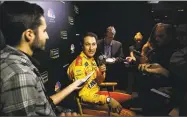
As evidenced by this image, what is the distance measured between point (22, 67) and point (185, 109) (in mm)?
2075

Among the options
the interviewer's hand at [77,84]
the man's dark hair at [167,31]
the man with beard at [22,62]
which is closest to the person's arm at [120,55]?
the man's dark hair at [167,31]

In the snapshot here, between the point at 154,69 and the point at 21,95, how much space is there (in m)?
1.68

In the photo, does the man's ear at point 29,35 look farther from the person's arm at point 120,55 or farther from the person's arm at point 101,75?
the person's arm at point 120,55

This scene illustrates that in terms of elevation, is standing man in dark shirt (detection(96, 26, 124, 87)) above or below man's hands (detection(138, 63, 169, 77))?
→ above

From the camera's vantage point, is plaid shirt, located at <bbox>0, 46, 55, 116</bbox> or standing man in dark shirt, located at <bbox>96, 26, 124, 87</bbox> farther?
standing man in dark shirt, located at <bbox>96, 26, 124, 87</bbox>

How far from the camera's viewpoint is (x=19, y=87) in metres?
2.55

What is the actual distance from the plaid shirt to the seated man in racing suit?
1.91 ft

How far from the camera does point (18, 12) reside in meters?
2.88

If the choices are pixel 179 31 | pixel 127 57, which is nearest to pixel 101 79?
pixel 127 57

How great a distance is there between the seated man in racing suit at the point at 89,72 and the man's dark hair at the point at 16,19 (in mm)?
662

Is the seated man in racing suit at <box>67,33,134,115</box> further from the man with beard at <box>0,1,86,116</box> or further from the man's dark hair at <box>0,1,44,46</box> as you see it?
the man's dark hair at <box>0,1,44,46</box>

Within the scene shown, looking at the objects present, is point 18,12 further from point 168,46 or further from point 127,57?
point 168,46

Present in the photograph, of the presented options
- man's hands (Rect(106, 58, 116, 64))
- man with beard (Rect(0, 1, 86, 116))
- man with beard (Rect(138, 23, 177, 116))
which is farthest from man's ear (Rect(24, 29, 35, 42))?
man with beard (Rect(138, 23, 177, 116))

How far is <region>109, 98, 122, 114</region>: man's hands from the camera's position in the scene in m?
3.27
